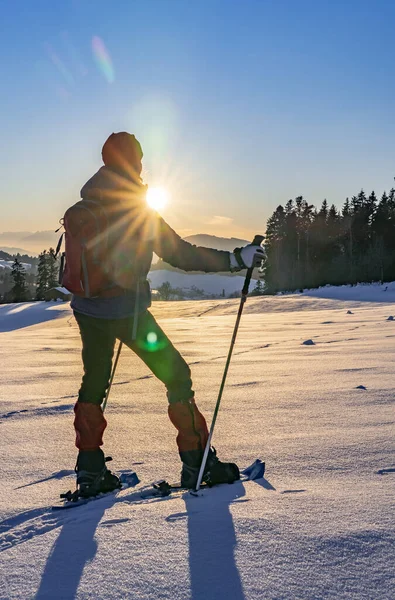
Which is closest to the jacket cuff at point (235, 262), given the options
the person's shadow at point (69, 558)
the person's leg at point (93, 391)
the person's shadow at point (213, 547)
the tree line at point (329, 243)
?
the person's leg at point (93, 391)

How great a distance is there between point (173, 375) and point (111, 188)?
110 cm

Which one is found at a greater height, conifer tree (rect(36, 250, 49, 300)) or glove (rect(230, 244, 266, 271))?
conifer tree (rect(36, 250, 49, 300))

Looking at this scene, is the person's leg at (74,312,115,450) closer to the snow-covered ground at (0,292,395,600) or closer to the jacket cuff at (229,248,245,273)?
the snow-covered ground at (0,292,395,600)

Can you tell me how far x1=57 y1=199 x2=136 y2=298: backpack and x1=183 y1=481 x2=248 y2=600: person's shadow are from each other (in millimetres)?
1180

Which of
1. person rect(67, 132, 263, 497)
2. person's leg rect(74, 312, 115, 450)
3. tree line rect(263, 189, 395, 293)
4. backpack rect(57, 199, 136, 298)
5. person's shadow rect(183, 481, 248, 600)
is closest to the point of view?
person's shadow rect(183, 481, 248, 600)

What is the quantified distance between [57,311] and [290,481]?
27948mm

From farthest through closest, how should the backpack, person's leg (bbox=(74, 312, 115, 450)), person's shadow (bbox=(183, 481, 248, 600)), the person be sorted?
person's leg (bbox=(74, 312, 115, 450)) → the person → the backpack → person's shadow (bbox=(183, 481, 248, 600))

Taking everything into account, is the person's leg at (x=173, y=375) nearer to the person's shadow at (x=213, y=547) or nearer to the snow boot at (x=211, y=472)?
the snow boot at (x=211, y=472)

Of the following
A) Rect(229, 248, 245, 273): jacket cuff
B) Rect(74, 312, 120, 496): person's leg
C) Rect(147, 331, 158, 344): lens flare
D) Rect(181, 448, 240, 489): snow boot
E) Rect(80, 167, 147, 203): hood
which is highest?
Rect(80, 167, 147, 203): hood

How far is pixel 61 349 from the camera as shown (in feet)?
30.0

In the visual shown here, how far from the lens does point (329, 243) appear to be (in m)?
51.5

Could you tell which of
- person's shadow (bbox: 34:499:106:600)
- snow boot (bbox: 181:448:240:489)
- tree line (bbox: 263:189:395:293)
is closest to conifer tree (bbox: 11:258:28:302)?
tree line (bbox: 263:189:395:293)

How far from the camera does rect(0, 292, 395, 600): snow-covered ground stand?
1516mm

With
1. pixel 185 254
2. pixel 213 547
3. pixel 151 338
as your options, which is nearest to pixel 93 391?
pixel 151 338
